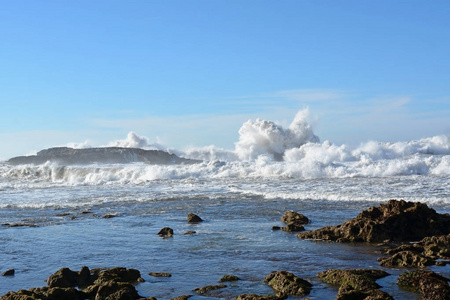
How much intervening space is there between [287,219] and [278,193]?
8639 mm

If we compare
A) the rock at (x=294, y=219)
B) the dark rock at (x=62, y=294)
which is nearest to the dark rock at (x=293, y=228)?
the rock at (x=294, y=219)

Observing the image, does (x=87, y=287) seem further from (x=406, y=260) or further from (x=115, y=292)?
(x=406, y=260)

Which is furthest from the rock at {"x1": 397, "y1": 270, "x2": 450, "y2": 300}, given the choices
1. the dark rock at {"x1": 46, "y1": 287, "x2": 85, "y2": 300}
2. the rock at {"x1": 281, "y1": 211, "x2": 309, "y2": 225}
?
the rock at {"x1": 281, "y1": 211, "x2": 309, "y2": 225}

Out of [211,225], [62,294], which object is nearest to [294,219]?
[211,225]

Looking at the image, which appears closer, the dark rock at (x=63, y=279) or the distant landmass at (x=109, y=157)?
the dark rock at (x=63, y=279)

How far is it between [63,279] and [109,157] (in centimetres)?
5773

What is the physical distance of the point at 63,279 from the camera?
8758 millimetres

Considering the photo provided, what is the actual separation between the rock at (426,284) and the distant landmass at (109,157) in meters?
53.1

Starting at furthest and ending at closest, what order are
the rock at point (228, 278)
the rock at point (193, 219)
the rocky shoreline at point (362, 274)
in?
the rock at point (193, 219) → the rock at point (228, 278) → the rocky shoreline at point (362, 274)

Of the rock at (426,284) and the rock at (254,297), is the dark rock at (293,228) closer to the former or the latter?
the rock at (426,284)

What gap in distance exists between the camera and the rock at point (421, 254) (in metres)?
9.48

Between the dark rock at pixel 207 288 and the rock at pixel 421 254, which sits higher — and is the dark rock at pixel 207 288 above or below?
below

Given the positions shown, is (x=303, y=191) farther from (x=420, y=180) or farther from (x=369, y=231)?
(x=369, y=231)

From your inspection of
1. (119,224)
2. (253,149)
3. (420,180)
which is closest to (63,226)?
(119,224)
